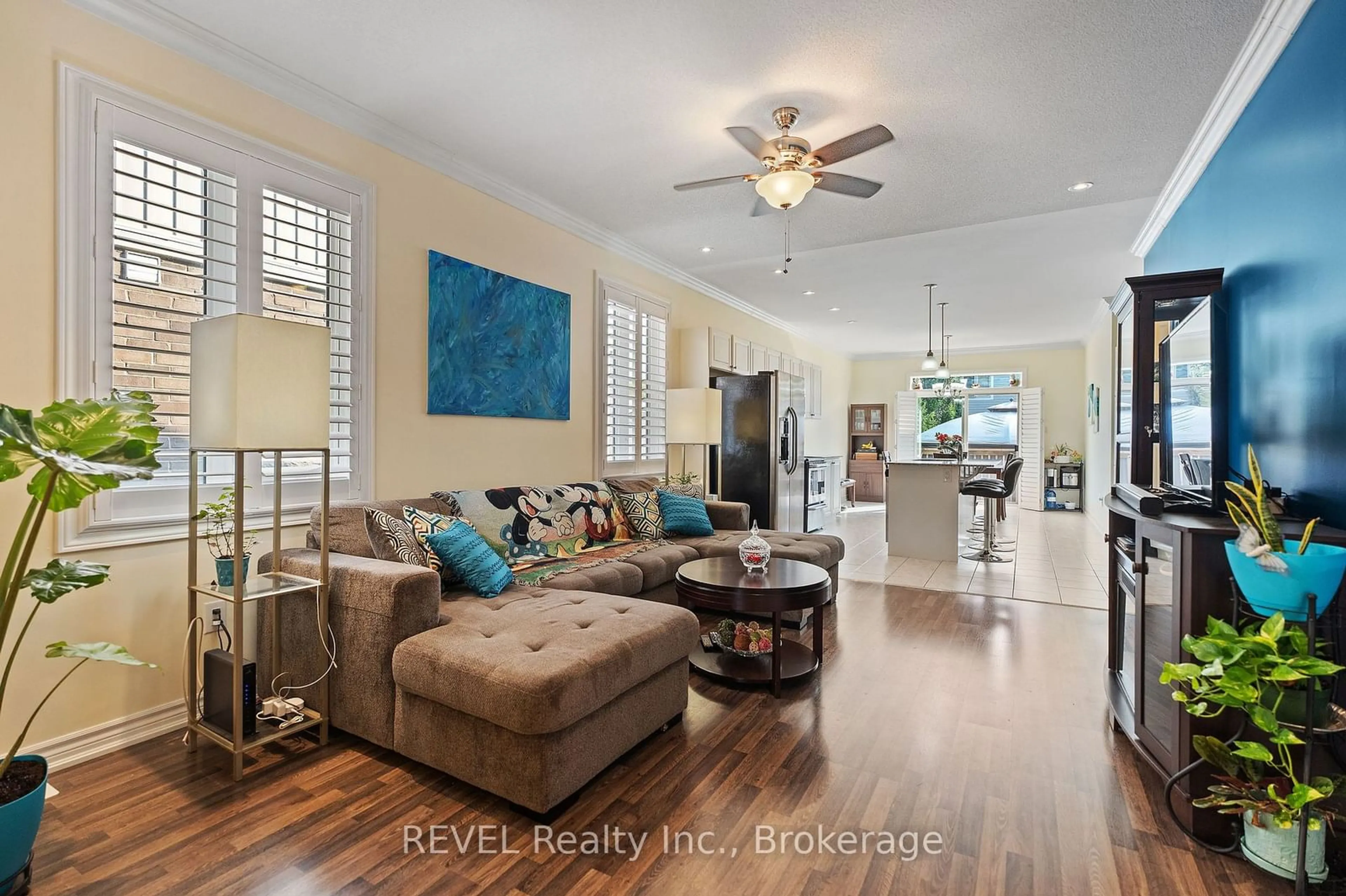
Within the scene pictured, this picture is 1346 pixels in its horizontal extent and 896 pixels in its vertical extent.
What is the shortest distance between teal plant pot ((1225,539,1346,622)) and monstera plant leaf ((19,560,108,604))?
2.95m

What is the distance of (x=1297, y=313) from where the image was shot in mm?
2139

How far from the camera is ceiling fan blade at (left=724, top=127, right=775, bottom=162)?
8.68ft

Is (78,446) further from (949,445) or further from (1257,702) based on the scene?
(949,445)

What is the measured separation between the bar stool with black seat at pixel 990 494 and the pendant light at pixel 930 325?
1.95 m

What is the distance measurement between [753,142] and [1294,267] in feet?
6.66

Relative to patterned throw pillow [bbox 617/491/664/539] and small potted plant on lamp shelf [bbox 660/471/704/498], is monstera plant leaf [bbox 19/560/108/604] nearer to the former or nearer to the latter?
patterned throw pillow [bbox 617/491/664/539]

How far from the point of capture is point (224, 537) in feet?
8.21

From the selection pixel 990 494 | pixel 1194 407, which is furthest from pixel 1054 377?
pixel 1194 407

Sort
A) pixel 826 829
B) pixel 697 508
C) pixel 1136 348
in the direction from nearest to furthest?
pixel 826 829 → pixel 1136 348 → pixel 697 508

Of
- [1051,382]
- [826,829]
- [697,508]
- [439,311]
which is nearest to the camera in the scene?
[826,829]

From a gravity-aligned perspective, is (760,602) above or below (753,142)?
below

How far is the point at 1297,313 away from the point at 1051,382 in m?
8.93

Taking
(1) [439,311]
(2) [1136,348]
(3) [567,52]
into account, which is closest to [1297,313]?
(2) [1136,348]

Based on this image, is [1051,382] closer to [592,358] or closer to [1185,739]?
[592,358]
